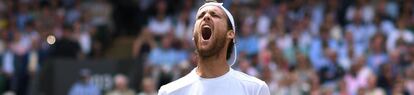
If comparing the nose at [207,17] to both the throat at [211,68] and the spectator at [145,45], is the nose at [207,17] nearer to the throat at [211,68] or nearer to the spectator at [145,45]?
the throat at [211,68]

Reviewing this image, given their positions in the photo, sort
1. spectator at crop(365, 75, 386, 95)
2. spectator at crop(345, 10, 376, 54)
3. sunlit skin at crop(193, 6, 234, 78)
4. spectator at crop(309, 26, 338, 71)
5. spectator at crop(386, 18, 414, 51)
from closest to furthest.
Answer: sunlit skin at crop(193, 6, 234, 78) → spectator at crop(365, 75, 386, 95) → spectator at crop(386, 18, 414, 51) → spectator at crop(309, 26, 338, 71) → spectator at crop(345, 10, 376, 54)

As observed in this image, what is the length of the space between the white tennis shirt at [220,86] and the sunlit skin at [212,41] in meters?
0.05

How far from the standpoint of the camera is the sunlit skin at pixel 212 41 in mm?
5664

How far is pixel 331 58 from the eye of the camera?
49.8ft

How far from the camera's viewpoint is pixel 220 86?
18.6ft

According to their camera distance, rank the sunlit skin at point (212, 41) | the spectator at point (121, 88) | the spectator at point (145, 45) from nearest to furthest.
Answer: the sunlit skin at point (212, 41), the spectator at point (121, 88), the spectator at point (145, 45)

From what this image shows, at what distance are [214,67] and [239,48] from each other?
10.5 metres

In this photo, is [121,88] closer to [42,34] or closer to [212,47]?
[42,34]

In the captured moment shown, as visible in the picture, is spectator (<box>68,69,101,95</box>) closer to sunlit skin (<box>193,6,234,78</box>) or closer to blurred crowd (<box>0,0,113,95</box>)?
blurred crowd (<box>0,0,113,95</box>)

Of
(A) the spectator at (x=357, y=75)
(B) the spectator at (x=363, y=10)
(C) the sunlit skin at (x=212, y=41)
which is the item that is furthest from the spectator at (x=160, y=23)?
(C) the sunlit skin at (x=212, y=41)

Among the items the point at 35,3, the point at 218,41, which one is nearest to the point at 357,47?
the point at 35,3

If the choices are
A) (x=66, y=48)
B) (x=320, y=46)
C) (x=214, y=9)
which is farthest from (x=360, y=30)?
(x=214, y=9)

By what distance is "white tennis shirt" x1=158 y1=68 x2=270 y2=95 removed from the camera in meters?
5.67

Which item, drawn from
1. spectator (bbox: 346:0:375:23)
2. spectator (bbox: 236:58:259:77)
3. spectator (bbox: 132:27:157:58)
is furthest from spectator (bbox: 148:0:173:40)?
spectator (bbox: 346:0:375:23)
